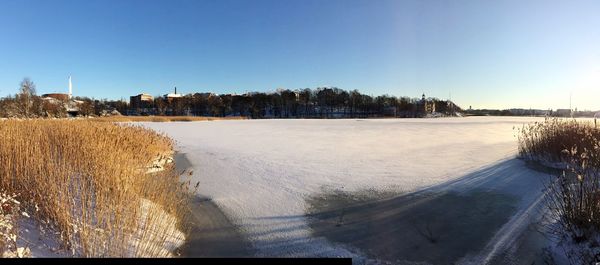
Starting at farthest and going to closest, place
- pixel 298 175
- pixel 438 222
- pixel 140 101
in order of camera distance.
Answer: pixel 140 101
pixel 298 175
pixel 438 222

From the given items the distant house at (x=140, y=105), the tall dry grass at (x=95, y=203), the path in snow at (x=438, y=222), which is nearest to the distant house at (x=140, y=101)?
the distant house at (x=140, y=105)

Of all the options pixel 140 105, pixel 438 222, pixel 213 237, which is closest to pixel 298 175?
pixel 438 222

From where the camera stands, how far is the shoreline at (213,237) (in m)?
3.80

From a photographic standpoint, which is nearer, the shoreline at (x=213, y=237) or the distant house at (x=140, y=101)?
the shoreline at (x=213, y=237)

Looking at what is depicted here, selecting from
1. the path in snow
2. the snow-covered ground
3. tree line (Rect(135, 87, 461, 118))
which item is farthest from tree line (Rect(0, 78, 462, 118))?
the path in snow

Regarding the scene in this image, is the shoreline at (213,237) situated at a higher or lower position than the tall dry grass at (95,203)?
lower

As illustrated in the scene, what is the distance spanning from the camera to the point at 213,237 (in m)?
4.23

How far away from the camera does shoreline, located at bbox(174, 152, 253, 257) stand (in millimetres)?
3803

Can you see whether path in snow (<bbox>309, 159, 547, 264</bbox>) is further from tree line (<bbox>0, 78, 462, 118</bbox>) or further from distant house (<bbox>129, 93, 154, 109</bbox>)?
distant house (<bbox>129, 93, 154, 109</bbox>)

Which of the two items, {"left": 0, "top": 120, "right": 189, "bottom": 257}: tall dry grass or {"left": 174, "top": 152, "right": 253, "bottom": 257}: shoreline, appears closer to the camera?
{"left": 0, "top": 120, "right": 189, "bottom": 257}: tall dry grass

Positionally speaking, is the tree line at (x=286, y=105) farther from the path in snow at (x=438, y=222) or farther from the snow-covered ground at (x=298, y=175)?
the path in snow at (x=438, y=222)

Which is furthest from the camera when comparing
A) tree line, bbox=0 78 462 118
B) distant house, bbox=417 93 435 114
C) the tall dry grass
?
distant house, bbox=417 93 435 114

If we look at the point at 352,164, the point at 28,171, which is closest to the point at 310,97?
the point at 352,164

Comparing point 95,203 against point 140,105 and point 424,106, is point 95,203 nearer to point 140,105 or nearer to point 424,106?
point 424,106
